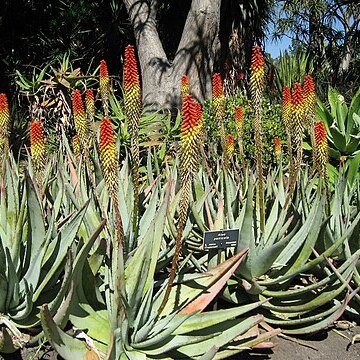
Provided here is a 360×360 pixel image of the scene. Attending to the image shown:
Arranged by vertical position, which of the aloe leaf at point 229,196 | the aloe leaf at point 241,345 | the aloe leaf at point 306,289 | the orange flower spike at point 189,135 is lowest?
the aloe leaf at point 241,345

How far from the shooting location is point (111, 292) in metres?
2.64

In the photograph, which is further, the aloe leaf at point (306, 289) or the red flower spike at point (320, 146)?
the red flower spike at point (320, 146)

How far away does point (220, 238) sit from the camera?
9.12 ft

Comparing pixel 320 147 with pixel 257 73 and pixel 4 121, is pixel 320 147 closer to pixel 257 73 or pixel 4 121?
pixel 257 73

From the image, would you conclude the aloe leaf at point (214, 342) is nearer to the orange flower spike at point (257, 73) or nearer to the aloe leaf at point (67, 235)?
the aloe leaf at point (67, 235)

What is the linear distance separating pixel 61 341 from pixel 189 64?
19.7ft

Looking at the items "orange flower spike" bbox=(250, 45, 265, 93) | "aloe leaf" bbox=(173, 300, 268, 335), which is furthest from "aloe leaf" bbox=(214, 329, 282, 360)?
"orange flower spike" bbox=(250, 45, 265, 93)

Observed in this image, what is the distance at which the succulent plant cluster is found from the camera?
2389mm

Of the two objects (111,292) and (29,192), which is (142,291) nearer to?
(111,292)

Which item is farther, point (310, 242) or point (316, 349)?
point (310, 242)

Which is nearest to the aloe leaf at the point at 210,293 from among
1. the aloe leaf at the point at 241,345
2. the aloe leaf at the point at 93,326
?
the aloe leaf at the point at 241,345

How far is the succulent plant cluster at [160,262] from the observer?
7.84 feet

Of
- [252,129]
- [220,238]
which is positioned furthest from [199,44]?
[220,238]

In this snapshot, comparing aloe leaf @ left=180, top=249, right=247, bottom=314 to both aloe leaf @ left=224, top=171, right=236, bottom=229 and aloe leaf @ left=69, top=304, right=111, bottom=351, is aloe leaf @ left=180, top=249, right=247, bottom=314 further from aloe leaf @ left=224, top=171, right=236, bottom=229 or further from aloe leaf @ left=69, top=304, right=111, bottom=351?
aloe leaf @ left=224, top=171, right=236, bottom=229
